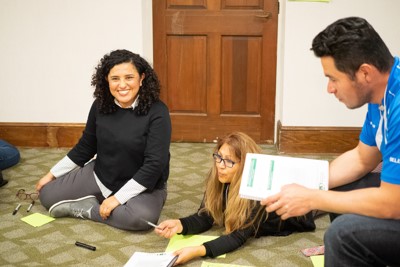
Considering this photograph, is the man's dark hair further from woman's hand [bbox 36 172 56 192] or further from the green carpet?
woman's hand [bbox 36 172 56 192]

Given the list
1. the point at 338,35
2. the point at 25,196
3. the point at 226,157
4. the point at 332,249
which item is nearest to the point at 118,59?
the point at 226,157

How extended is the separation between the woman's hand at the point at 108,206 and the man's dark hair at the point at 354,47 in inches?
49.0

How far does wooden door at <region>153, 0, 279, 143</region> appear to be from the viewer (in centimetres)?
354

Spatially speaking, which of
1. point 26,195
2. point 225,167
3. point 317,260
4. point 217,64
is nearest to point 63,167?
point 26,195

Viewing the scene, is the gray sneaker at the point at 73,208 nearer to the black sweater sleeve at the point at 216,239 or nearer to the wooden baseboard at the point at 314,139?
the black sweater sleeve at the point at 216,239

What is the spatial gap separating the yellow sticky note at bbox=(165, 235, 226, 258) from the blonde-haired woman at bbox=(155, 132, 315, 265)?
22mm

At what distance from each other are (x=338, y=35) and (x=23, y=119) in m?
2.75

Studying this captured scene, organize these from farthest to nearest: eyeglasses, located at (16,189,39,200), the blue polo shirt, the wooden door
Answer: the wooden door < eyeglasses, located at (16,189,39,200) < the blue polo shirt

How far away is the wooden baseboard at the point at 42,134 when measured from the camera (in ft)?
11.8

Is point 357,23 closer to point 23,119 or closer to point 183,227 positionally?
point 183,227

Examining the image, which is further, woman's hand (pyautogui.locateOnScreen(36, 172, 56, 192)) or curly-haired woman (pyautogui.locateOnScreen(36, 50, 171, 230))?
woman's hand (pyautogui.locateOnScreen(36, 172, 56, 192))

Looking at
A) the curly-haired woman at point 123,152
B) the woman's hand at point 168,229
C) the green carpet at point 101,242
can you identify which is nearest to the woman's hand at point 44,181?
the curly-haired woman at point 123,152

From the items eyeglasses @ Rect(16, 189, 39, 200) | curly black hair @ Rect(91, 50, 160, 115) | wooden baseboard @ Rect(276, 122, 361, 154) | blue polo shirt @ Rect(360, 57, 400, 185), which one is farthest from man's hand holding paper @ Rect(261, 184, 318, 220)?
wooden baseboard @ Rect(276, 122, 361, 154)

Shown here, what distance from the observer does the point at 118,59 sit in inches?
90.7
